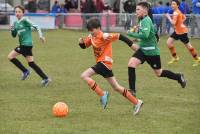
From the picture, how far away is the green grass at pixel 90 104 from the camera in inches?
356

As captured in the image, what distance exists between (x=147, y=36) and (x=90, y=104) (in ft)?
5.40

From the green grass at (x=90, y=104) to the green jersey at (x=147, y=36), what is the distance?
1.00 metres

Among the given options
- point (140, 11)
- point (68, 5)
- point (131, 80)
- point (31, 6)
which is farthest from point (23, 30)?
point (68, 5)

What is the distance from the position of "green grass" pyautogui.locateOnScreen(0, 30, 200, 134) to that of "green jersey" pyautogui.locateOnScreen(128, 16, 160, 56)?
1.00 m

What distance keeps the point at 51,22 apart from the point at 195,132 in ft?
83.3

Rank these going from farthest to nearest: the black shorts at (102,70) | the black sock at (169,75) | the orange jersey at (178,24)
Answer: the orange jersey at (178,24) → the black sock at (169,75) → the black shorts at (102,70)

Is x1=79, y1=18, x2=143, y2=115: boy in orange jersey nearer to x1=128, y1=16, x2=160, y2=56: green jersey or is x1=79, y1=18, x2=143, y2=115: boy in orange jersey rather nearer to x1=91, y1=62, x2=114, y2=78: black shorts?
x1=91, y1=62, x2=114, y2=78: black shorts

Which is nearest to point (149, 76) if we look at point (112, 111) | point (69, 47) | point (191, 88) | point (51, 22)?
point (191, 88)

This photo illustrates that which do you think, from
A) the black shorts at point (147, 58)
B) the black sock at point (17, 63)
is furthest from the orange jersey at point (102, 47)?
the black sock at point (17, 63)

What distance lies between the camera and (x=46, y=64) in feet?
59.6

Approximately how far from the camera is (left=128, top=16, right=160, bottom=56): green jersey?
10.8 metres

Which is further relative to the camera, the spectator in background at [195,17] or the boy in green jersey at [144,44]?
the spectator in background at [195,17]

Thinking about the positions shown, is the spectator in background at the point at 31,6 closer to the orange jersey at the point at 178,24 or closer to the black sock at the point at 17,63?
the orange jersey at the point at 178,24

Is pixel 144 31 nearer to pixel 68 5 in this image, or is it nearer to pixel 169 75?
pixel 169 75
